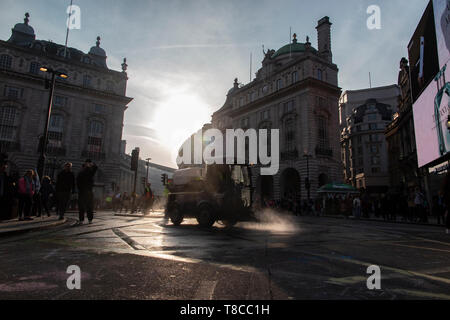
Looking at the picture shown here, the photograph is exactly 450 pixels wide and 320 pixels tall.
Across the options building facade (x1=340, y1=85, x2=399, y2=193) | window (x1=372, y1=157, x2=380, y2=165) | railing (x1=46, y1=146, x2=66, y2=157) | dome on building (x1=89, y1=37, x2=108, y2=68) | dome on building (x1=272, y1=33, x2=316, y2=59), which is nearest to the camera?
railing (x1=46, y1=146, x2=66, y2=157)

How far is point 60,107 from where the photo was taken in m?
36.8

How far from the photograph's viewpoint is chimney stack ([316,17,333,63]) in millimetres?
38359

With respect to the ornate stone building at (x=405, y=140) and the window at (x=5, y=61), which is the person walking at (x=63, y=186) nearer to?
the ornate stone building at (x=405, y=140)

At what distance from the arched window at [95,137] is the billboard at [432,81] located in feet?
122

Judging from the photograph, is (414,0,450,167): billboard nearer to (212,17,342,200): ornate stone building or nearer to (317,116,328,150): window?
(212,17,342,200): ornate stone building

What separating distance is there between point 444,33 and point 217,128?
150 feet

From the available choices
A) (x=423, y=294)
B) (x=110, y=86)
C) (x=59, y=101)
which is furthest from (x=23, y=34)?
(x=423, y=294)

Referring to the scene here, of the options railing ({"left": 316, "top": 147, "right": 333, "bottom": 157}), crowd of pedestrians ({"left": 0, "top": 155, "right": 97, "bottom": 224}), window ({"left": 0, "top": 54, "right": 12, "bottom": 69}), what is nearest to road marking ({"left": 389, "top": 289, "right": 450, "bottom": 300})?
crowd of pedestrians ({"left": 0, "top": 155, "right": 97, "bottom": 224})

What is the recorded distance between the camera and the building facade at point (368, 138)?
62938 millimetres

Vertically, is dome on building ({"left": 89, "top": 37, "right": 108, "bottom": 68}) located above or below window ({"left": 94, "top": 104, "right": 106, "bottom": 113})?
above

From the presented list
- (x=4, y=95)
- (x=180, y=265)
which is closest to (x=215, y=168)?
(x=180, y=265)

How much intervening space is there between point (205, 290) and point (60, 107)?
Result: 4203 cm

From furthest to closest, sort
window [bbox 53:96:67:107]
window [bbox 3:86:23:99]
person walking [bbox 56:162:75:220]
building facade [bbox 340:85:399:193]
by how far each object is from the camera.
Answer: building facade [bbox 340:85:399:193], window [bbox 53:96:67:107], window [bbox 3:86:23:99], person walking [bbox 56:162:75:220]

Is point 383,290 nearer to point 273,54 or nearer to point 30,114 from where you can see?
point 30,114
